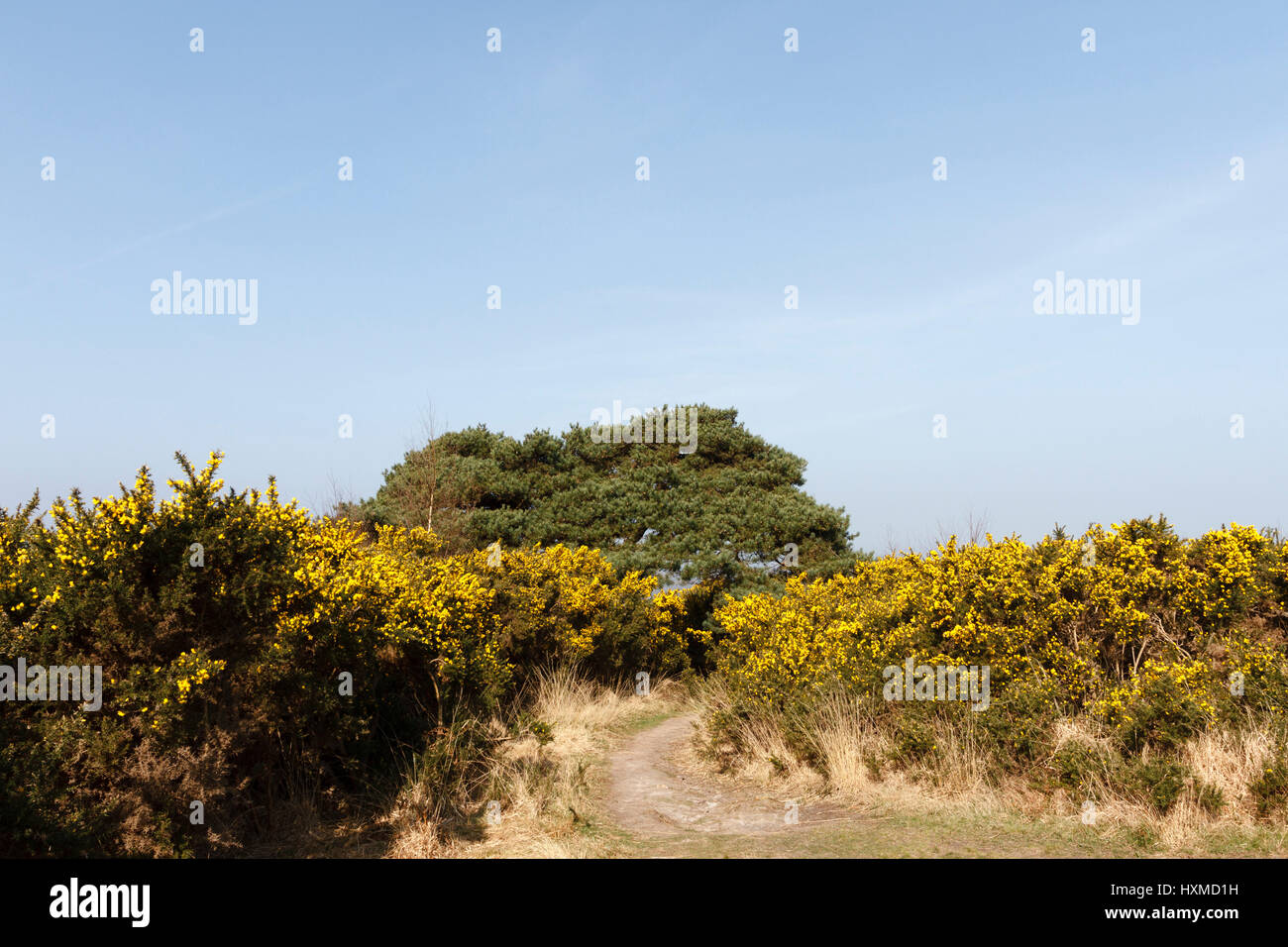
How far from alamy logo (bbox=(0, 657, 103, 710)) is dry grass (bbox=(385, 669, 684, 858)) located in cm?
244

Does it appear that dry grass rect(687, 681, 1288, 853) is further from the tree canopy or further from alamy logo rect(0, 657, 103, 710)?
the tree canopy

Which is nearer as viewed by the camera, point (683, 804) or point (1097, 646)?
point (1097, 646)

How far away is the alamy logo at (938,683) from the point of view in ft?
25.4

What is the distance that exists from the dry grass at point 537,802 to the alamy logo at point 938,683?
332cm

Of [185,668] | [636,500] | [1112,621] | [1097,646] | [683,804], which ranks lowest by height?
[683,804]

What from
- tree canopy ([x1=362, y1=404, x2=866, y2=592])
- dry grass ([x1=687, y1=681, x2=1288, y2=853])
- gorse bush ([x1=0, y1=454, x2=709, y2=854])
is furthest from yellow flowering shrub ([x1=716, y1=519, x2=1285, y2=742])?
tree canopy ([x1=362, y1=404, x2=866, y2=592])

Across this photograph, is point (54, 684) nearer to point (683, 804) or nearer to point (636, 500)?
point (683, 804)

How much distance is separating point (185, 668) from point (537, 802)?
147 inches

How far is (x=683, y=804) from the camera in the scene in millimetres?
8414
